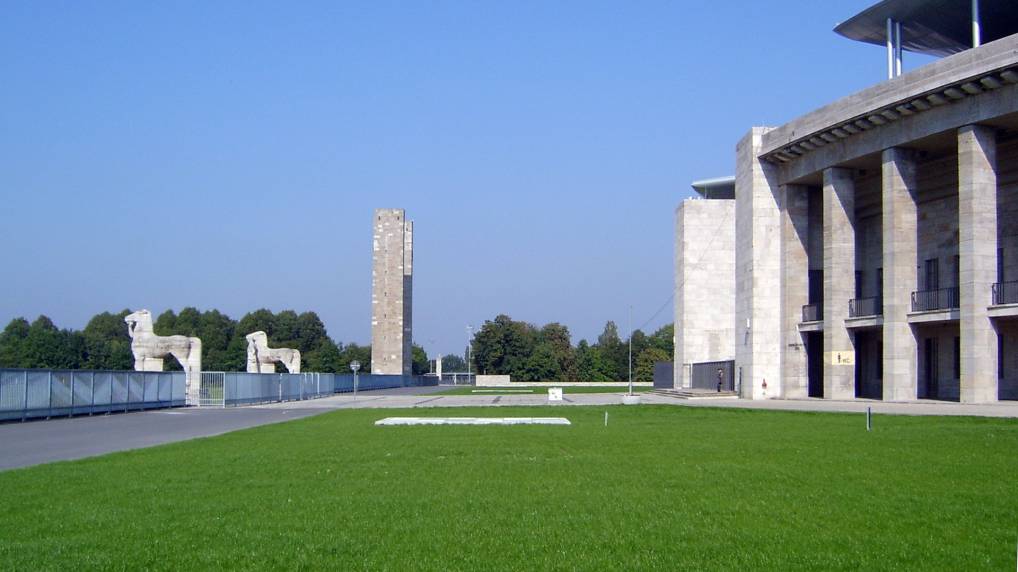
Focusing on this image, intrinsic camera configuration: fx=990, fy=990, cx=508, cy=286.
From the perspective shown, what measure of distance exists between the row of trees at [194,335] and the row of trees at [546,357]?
18.0 metres

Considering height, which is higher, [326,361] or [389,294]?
[389,294]

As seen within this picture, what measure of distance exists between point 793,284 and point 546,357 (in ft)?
259

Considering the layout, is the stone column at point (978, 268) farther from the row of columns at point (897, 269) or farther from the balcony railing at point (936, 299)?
the balcony railing at point (936, 299)

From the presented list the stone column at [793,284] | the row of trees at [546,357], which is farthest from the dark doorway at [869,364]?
the row of trees at [546,357]

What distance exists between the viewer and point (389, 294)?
108 metres

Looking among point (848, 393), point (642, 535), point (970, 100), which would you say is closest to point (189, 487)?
point (642, 535)

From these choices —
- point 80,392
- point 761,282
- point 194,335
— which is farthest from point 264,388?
point 194,335

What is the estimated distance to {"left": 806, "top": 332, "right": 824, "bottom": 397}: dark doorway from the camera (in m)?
49.8

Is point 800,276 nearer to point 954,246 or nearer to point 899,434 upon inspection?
point 954,246

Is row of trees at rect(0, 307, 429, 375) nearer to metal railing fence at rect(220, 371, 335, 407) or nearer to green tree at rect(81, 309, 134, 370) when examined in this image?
green tree at rect(81, 309, 134, 370)

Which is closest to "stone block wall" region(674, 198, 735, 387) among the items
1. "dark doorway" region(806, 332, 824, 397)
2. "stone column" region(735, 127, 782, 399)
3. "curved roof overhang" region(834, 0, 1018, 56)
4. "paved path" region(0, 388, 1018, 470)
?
"dark doorway" region(806, 332, 824, 397)

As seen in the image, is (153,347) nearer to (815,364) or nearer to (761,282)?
(761,282)

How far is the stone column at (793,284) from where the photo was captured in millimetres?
47125

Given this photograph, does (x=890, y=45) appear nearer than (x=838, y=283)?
No
